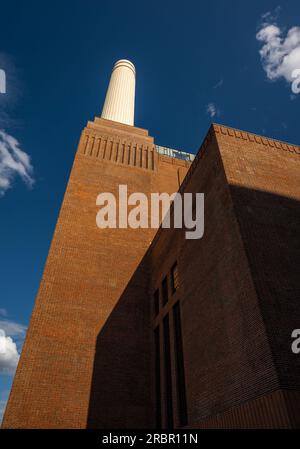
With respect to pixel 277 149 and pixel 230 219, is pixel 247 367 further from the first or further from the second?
pixel 277 149

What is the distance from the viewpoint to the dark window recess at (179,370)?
1281 cm

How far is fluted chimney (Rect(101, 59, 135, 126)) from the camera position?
33.2 metres

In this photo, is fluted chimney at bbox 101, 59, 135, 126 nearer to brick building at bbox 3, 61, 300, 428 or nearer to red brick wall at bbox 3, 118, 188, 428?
red brick wall at bbox 3, 118, 188, 428

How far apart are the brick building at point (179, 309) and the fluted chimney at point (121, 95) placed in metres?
11.2

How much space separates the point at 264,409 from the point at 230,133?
34.6 feet

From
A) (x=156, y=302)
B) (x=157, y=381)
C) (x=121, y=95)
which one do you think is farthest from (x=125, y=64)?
(x=157, y=381)

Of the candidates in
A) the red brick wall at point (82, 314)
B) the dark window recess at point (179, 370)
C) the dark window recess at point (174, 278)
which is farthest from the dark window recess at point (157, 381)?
the dark window recess at point (174, 278)

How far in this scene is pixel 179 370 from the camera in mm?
13875

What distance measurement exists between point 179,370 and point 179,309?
257 centimetres

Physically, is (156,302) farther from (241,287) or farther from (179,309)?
(241,287)

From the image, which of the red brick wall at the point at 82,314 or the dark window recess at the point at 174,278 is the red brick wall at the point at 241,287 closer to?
the dark window recess at the point at 174,278

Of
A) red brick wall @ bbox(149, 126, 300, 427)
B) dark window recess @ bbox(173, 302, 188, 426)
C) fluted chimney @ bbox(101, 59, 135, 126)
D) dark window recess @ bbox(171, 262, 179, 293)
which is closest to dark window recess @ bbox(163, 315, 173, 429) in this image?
red brick wall @ bbox(149, 126, 300, 427)

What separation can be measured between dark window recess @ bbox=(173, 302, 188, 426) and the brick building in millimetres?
43
